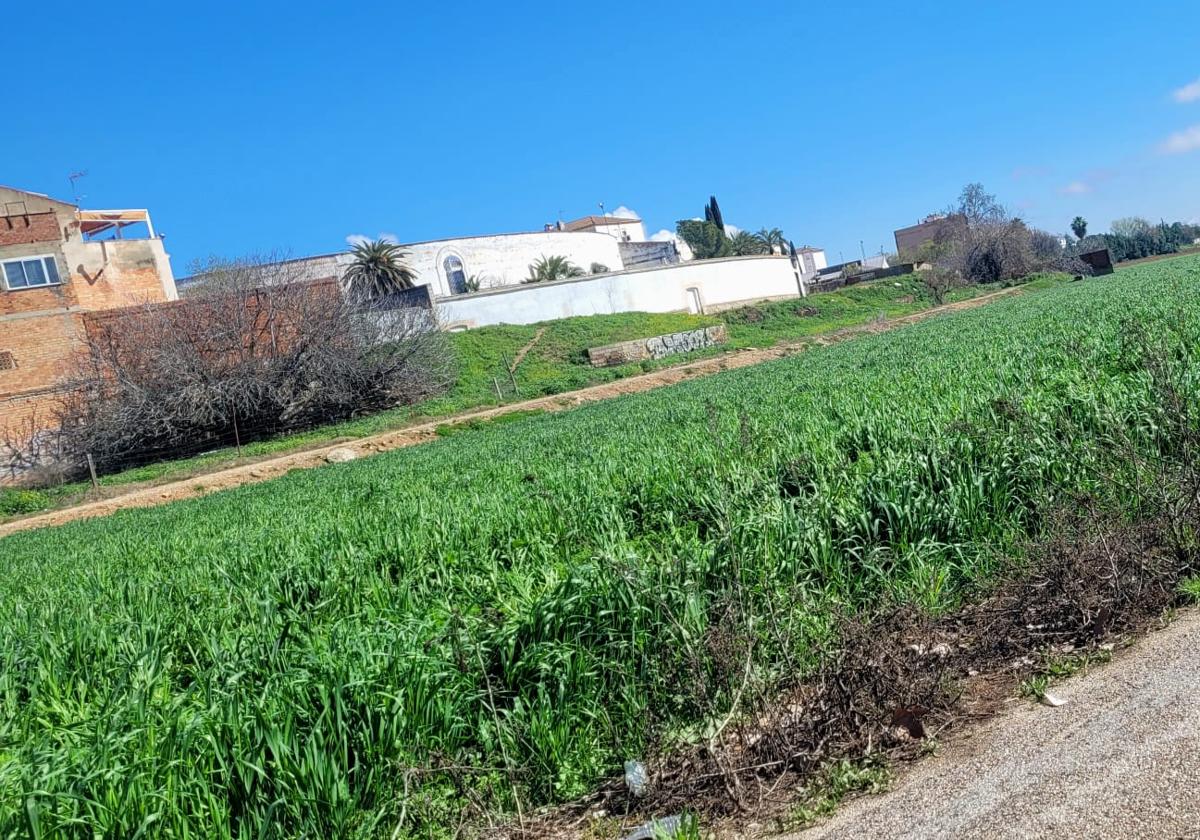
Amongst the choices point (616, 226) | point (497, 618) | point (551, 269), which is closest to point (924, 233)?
point (616, 226)

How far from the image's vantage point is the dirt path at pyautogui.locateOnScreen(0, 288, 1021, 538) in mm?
26844

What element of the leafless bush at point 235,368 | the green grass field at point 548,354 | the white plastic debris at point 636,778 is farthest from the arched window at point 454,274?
the white plastic debris at point 636,778

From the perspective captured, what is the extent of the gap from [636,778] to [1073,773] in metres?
1.77

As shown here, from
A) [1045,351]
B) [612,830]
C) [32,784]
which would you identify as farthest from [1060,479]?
[1045,351]

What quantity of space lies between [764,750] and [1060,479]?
3.39 m

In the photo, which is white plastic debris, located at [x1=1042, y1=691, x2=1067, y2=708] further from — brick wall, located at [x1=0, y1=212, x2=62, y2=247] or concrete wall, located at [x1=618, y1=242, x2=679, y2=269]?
concrete wall, located at [x1=618, y1=242, x2=679, y2=269]

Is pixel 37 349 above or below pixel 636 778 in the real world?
above

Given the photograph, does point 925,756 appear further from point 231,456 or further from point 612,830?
point 231,456

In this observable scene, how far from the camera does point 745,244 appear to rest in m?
106

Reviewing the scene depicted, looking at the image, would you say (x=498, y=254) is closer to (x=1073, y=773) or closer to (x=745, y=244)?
(x=745, y=244)

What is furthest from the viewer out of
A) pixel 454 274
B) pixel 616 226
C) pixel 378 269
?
pixel 616 226

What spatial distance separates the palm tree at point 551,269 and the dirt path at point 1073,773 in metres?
68.9

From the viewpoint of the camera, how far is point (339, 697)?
3715mm

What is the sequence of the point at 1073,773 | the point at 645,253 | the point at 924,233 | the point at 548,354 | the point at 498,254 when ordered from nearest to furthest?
the point at 1073,773 < the point at 548,354 < the point at 498,254 < the point at 645,253 < the point at 924,233
